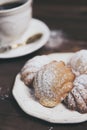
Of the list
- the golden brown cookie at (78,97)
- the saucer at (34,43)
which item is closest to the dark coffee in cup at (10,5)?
the saucer at (34,43)

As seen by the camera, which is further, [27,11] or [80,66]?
[27,11]

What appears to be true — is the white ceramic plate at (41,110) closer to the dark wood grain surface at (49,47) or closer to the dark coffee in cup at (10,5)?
the dark wood grain surface at (49,47)

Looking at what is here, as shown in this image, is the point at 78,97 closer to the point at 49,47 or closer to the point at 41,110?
the point at 41,110

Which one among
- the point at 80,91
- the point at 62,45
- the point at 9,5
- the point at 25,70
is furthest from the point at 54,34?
the point at 80,91

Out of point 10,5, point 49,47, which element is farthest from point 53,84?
point 10,5

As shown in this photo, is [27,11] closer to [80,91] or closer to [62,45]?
[62,45]

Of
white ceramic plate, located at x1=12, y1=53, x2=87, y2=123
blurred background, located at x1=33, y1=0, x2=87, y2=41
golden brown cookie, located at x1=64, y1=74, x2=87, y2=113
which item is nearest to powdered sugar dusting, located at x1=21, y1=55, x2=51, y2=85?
white ceramic plate, located at x1=12, y1=53, x2=87, y2=123
